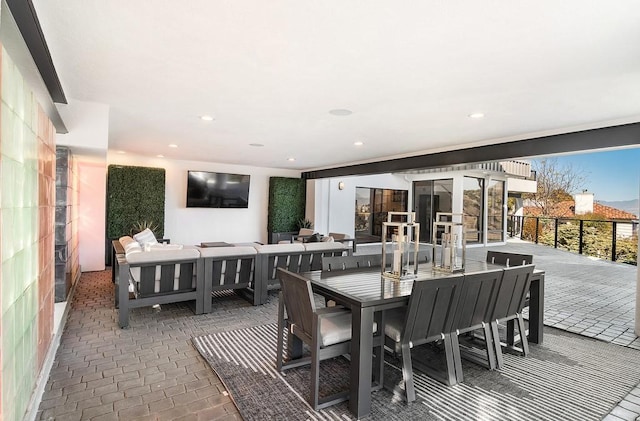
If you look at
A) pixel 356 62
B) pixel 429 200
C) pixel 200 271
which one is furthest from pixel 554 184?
pixel 200 271

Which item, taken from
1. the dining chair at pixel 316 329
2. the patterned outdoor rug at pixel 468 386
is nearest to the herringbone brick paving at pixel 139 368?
the patterned outdoor rug at pixel 468 386

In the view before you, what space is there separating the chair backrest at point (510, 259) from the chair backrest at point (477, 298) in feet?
4.00

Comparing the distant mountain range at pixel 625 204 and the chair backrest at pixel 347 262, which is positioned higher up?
the distant mountain range at pixel 625 204

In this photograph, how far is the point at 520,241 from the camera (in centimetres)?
1270

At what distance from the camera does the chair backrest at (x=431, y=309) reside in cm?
237

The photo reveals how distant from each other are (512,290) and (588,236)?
9.06m

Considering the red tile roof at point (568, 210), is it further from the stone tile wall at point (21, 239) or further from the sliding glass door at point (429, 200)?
the stone tile wall at point (21, 239)

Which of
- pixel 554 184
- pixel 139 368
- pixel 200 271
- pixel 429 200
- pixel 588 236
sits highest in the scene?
pixel 554 184

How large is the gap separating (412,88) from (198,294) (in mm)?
3485

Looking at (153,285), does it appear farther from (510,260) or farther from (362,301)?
(510,260)

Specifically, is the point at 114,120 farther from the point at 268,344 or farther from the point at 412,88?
the point at 412,88

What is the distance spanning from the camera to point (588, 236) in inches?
383

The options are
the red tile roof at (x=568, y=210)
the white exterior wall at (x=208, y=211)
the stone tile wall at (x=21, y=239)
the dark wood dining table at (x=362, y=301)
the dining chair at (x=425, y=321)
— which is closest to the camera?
the stone tile wall at (x=21, y=239)

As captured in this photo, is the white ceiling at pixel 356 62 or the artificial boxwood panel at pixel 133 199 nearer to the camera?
the white ceiling at pixel 356 62
